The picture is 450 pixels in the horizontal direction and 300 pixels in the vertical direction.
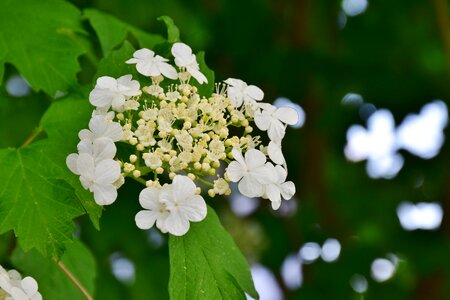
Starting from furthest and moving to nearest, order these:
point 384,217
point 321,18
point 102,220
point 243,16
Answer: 1. point 321,18
2. point 384,217
3. point 243,16
4. point 102,220

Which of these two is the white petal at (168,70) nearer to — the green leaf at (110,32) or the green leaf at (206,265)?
the green leaf at (206,265)

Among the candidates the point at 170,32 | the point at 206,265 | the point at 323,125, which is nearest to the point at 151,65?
the point at 170,32

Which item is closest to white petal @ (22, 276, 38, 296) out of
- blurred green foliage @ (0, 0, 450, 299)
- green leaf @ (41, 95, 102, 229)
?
green leaf @ (41, 95, 102, 229)

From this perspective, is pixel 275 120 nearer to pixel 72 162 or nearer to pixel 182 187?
pixel 182 187

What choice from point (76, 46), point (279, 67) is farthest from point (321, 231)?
point (76, 46)

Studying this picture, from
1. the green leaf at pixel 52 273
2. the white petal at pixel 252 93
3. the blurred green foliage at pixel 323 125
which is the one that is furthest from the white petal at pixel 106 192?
the blurred green foliage at pixel 323 125

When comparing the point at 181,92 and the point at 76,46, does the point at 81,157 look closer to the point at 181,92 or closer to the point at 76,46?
the point at 181,92
